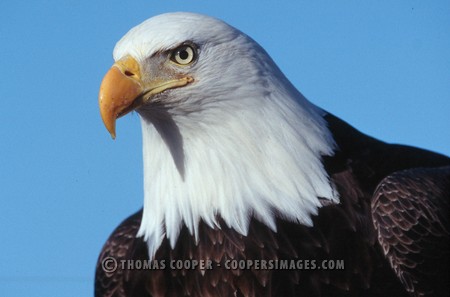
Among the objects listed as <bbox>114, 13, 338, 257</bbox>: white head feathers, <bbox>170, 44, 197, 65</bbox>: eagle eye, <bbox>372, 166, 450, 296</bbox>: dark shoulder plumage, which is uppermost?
<bbox>170, 44, 197, 65</bbox>: eagle eye

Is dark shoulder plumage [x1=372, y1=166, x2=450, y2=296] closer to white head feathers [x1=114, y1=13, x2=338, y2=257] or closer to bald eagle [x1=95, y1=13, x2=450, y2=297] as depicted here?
bald eagle [x1=95, y1=13, x2=450, y2=297]

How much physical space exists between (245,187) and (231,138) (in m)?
0.27

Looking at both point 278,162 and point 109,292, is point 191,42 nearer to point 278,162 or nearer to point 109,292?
point 278,162

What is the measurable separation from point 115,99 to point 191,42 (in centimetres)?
55

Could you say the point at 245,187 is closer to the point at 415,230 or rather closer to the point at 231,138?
the point at 231,138

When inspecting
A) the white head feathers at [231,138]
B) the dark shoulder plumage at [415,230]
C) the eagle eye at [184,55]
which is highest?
the eagle eye at [184,55]

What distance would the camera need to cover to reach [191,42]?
14.5ft

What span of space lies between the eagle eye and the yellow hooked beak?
0.29 ft

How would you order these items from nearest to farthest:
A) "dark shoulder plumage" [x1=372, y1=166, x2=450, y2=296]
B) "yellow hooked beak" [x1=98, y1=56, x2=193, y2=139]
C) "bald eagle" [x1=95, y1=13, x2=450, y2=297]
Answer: "yellow hooked beak" [x1=98, y1=56, x2=193, y2=139] < "bald eagle" [x1=95, y1=13, x2=450, y2=297] < "dark shoulder plumage" [x1=372, y1=166, x2=450, y2=296]

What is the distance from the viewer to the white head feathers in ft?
14.6

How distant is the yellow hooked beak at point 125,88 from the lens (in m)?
4.17

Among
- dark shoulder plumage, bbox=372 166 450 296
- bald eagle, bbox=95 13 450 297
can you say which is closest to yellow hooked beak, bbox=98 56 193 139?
bald eagle, bbox=95 13 450 297

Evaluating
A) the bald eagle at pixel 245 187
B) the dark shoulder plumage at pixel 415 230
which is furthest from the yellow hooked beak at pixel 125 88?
the dark shoulder plumage at pixel 415 230

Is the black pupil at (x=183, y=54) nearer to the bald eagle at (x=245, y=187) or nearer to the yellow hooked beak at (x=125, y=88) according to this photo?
the bald eagle at (x=245, y=187)
